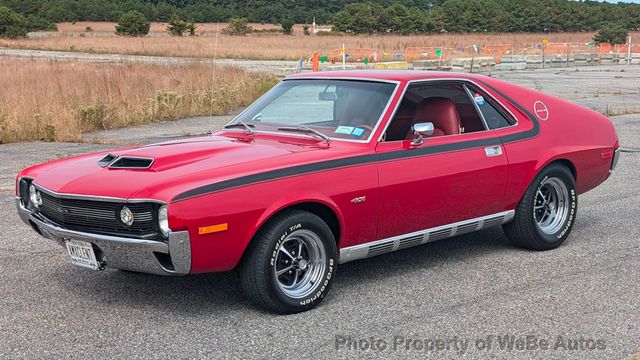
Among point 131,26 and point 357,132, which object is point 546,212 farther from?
point 131,26

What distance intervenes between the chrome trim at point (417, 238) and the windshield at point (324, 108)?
2.44 feet

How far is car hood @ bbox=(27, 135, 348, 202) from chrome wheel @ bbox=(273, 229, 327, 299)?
0.50 meters

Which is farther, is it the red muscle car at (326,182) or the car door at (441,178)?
the car door at (441,178)

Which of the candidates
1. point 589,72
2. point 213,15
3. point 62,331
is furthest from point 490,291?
point 213,15

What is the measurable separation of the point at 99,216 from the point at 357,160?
5.53ft

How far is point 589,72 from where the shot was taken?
125 feet

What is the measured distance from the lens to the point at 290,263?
5082mm

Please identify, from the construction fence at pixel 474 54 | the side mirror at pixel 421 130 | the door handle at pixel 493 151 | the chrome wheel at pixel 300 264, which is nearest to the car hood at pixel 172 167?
the chrome wheel at pixel 300 264

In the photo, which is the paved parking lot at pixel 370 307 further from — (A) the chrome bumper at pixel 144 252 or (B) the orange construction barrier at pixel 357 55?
(B) the orange construction barrier at pixel 357 55

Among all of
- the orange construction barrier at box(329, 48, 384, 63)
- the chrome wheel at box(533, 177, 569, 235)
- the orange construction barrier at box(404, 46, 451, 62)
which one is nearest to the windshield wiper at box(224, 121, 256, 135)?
the chrome wheel at box(533, 177, 569, 235)

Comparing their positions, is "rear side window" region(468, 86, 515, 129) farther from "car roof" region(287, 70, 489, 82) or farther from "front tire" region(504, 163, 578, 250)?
"front tire" region(504, 163, 578, 250)

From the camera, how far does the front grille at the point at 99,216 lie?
15.1 ft

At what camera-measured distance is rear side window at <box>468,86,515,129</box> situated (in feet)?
21.0

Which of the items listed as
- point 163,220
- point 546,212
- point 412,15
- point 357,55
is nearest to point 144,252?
point 163,220
